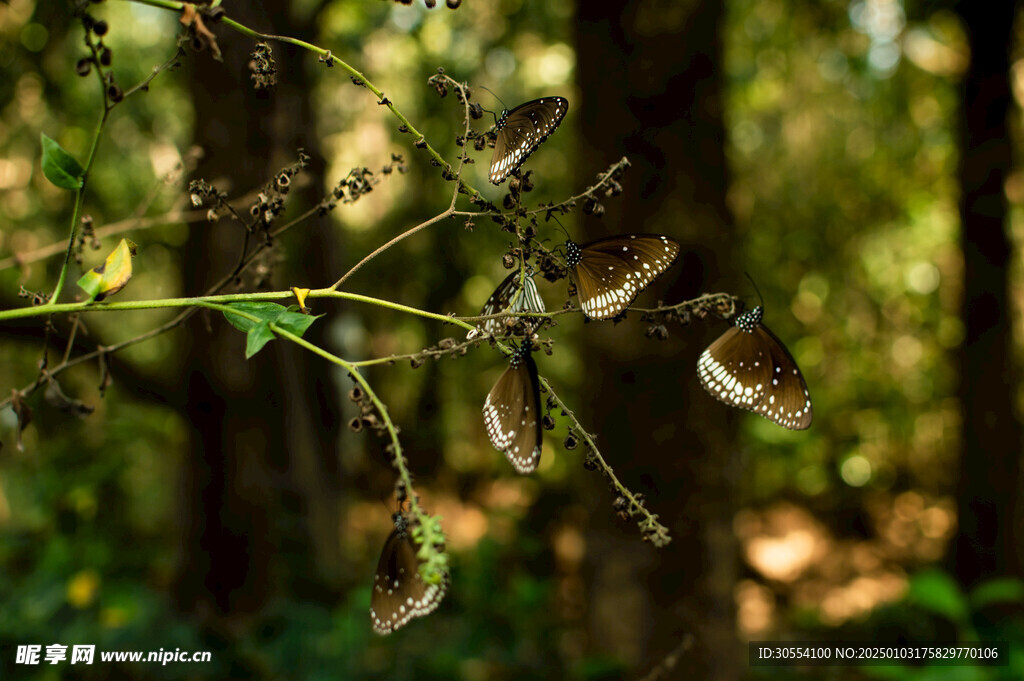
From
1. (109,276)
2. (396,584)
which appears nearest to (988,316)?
(396,584)

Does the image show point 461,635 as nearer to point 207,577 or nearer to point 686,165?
point 207,577

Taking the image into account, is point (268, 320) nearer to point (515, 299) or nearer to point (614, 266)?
point (515, 299)

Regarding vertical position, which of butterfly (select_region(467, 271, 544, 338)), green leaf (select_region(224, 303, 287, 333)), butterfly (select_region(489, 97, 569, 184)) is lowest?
green leaf (select_region(224, 303, 287, 333))

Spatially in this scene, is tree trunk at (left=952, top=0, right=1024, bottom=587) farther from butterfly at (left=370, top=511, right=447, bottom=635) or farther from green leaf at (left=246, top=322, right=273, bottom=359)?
green leaf at (left=246, top=322, right=273, bottom=359)

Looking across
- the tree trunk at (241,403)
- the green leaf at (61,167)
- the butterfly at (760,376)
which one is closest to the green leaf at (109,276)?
the green leaf at (61,167)

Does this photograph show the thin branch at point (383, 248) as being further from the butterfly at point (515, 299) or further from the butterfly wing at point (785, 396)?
the butterfly wing at point (785, 396)

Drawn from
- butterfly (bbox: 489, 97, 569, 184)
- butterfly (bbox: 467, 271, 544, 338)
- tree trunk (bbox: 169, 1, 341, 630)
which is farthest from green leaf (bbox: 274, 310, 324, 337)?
tree trunk (bbox: 169, 1, 341, 630)
